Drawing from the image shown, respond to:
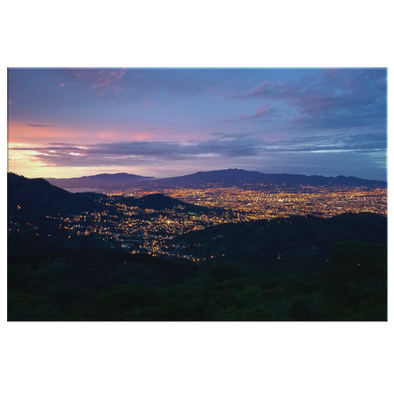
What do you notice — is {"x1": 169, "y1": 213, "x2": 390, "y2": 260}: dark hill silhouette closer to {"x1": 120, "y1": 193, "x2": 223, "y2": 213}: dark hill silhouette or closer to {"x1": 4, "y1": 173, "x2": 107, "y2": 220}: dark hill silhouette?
{"x1": 120, "y1": 193, "x2": 223, "y2": 213}: dark hill silhouette

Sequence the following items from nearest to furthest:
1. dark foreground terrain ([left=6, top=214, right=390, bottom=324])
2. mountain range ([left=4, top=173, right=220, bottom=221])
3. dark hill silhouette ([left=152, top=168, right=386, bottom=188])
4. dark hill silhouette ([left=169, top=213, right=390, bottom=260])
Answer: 1. dark foreground terrain ([left=6, top=214, right=390, bottom=324])
2. dark hill silhouette ([left=169, top=213, right=390, bottom=260])
3. mountain range ([left=4, top=173, right=220, bottom=221])
4. dark hill silhouette ([left=152, top=168, right=386, bottom=188])

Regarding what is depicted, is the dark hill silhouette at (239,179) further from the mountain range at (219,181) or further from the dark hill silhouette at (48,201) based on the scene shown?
the dark hill silhouette at (48,201)

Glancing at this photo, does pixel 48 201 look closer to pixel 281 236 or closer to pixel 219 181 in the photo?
pixel 219 181

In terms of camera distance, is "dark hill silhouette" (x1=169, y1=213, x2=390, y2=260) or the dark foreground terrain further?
"dark hill silhouette" (x1=169, y1=213, x2=390, y2=260)

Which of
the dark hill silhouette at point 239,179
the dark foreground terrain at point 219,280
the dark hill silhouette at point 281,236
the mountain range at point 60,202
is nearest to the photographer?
the dark foreground terrain at point 219,280

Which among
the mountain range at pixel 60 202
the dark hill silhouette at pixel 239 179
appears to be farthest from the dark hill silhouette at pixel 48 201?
the dark hill silhouette at pixel 239 179

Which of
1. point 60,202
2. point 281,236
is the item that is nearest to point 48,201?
point 60,202

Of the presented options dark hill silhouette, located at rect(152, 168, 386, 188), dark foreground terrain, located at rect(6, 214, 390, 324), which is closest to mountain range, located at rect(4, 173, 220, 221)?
dark hill silhouette, located at rect(152, 168, 386, 188)

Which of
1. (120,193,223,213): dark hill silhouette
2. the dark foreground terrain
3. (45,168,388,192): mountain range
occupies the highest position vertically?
(45,168,388,192): mountain range
